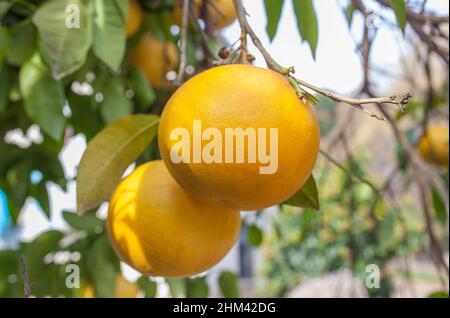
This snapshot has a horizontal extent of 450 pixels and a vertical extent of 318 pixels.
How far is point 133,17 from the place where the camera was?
1.00 m

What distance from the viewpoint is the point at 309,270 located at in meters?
4.00

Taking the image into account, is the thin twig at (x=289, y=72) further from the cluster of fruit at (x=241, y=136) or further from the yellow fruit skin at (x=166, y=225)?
the yellow fruit skin at (x=166, y=225)

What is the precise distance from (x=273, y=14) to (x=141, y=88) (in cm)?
45

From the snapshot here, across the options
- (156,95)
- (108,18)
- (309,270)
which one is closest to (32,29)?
(108,18)

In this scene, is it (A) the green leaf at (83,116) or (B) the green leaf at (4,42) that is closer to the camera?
(B) the green leaf at (4,42)

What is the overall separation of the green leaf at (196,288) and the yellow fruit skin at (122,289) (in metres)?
0.10

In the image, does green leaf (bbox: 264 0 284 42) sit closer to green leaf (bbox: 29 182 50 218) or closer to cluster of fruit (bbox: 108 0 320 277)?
cluster of fruit (bbox: 108 0 320 277)

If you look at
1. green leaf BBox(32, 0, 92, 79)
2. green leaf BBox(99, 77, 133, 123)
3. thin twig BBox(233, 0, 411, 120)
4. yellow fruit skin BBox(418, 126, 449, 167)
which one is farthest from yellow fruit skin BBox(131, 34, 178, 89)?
thin twig BBox(233, 0, 411, 120)

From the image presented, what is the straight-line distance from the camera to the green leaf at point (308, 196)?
1.84 ft

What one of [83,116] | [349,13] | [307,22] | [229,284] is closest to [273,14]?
[307,22]

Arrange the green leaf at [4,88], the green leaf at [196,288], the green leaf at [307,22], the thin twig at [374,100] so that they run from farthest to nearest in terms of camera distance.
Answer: the green leaf at [196,288] → the green leaf at [4,88] → the green leaf at [307,22] → the thin twig at [374,100]

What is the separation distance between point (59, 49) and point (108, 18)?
0.09 meters

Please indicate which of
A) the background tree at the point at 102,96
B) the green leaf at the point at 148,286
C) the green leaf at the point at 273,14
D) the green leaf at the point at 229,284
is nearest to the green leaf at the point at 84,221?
the background tree at the point at 102,96

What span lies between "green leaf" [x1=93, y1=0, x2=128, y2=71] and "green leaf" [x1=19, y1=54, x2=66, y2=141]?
105mm
